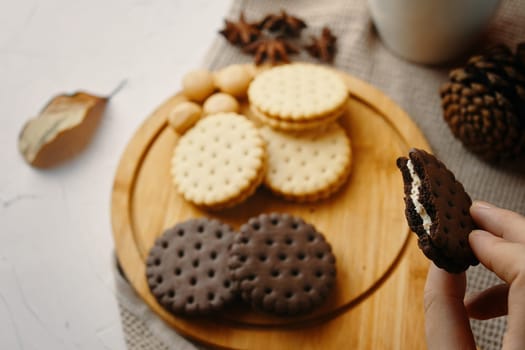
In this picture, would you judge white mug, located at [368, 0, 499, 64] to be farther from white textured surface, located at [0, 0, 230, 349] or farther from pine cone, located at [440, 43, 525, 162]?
white textured surface, located at [0, 0, 230, 349]

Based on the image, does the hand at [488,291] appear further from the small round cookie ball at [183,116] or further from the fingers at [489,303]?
the small round cookie ball at [183,116]

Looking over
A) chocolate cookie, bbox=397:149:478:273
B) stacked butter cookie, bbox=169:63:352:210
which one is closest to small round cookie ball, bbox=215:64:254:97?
stacked butter cookie, bbox=169:63:352:210

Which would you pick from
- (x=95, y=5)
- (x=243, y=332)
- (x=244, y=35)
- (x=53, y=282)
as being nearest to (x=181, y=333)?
(x=243, y=332)

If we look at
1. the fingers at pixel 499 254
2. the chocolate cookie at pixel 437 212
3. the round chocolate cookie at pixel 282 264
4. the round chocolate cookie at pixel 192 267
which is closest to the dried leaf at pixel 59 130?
the round chocolate cookie at pixel 192 267

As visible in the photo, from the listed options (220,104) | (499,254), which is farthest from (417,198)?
(220,104)

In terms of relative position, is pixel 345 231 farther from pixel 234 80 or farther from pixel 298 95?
pixel 234 80
